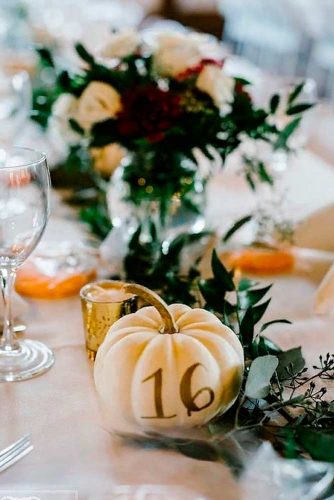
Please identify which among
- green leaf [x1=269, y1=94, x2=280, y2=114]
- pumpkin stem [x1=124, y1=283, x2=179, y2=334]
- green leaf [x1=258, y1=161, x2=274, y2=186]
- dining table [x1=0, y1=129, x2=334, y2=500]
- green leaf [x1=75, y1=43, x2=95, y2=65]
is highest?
green leaf [x1=75, y1=43, x2=95, y2=65]

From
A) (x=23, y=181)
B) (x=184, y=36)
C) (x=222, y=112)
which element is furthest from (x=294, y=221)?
(x=23, y=181)

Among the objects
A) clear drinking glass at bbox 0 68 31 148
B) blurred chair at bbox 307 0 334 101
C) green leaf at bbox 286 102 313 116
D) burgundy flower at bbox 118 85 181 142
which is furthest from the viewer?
blurred chair at bbox 307 0 334 101

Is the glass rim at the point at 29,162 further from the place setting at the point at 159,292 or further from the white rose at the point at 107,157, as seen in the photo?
the white rose at the point at 107,157

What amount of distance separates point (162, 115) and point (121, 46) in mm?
171

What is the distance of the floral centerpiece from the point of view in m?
1.22

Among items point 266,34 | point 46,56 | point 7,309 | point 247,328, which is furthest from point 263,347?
point 266,34

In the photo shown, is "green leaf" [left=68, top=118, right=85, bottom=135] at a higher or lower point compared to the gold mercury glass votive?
higher

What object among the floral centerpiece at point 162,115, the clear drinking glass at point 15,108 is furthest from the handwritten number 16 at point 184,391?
the clear drinking glass at point 15,108

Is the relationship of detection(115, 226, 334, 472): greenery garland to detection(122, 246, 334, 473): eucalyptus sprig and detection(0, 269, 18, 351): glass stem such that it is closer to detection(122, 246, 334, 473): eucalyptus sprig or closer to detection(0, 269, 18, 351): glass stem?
detection(122, 246, 334, 473): eucalyptus sprig

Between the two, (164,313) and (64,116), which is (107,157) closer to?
(64,116)

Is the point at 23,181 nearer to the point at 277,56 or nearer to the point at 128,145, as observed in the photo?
the point at 128,145

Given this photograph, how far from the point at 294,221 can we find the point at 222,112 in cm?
23

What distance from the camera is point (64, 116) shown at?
1.34m

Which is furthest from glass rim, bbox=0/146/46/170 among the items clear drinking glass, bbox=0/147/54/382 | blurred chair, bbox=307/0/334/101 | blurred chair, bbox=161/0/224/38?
blurred chair, bbox=161/0/224/38
